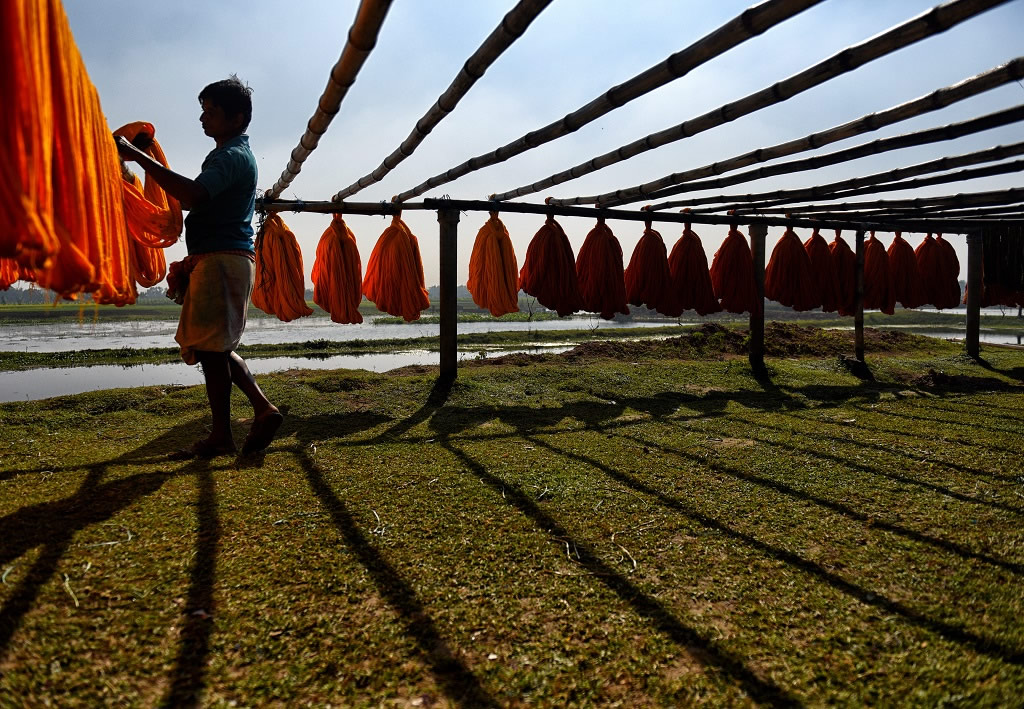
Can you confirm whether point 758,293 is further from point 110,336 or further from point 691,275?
point 110,336

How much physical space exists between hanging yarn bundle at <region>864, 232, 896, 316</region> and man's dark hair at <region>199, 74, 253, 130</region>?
301 inches

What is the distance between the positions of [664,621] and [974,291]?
32.4 ft

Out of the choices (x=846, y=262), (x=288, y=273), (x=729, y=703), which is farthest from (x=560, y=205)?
(x=729, y=703)

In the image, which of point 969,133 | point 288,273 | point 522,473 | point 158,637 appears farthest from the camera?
point 288,273

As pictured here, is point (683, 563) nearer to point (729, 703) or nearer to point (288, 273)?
point (729, 703)

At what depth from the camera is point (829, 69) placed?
230 centimetres

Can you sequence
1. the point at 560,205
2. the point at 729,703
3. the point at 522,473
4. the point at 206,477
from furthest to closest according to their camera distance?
1. the point at 560,205
2. the point at 522,473
3. the point at 206,477
4. the point at 729,703

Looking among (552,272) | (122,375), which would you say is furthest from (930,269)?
(122,375)

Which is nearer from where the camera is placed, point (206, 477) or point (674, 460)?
point (206, 477)

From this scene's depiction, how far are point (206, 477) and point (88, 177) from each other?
1.71 meters

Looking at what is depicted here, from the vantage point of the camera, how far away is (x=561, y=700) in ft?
3.96

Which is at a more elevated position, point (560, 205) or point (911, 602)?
point (560, 205)

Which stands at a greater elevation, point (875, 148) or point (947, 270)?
point (875, 148)

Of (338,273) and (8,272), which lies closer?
(8,272)
